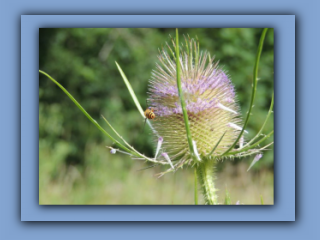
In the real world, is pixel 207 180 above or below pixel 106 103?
below

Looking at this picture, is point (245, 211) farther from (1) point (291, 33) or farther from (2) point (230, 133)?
(1) point (291, 33)

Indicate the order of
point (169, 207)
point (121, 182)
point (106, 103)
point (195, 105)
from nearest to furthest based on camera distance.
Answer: point (195, 105) < point (169, 207) < point (121, 182) < point (106, 103)

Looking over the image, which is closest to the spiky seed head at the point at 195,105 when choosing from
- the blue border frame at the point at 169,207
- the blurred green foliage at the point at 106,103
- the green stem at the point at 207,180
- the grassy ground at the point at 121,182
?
the green stem at the point at 207,180

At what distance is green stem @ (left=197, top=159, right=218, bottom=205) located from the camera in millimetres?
1706

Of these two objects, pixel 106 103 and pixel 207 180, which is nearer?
pixel 207 180

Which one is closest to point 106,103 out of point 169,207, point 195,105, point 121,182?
point 121,182

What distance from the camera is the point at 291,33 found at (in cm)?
208

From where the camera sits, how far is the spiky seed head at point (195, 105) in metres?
1.69

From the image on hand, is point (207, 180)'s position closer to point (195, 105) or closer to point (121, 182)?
point (195, 105)

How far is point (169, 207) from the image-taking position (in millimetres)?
2064

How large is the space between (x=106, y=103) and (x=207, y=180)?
3.36 m

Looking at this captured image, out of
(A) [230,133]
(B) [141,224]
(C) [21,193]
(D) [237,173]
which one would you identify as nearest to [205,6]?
(A) [230,133]

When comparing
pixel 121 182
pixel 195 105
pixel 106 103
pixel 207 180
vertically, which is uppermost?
pixel 106 103

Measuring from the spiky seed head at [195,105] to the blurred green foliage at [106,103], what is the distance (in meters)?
1.83
